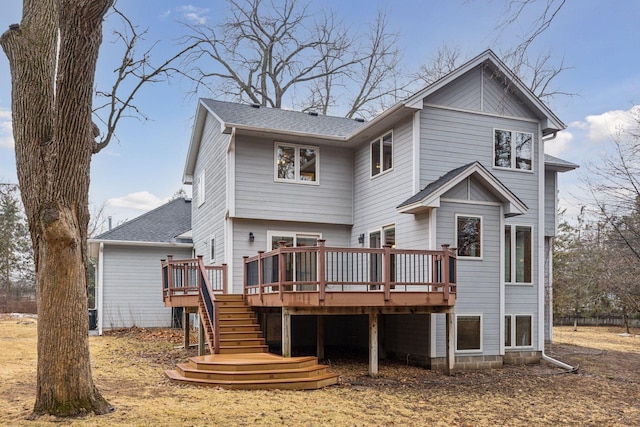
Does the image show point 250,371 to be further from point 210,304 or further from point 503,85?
point 503,85

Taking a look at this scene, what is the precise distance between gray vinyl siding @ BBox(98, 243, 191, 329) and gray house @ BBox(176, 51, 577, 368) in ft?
15.9

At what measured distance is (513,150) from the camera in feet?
48.1

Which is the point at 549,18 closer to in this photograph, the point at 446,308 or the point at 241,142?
the point at 446,308

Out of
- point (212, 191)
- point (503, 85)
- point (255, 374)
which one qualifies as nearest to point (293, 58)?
point (212, 191)

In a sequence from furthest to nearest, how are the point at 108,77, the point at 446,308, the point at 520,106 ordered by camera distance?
the point at 520,106 → the point at 108,77 → the point at 446,308

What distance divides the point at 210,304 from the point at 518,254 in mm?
7772

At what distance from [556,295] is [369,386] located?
19.6 m

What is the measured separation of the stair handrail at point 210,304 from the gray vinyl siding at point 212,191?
109 inches

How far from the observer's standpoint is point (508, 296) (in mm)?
14094

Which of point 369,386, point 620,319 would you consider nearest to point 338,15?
point 620,319

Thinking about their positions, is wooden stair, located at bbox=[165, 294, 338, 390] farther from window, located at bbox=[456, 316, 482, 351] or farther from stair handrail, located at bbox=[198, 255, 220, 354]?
window, located at bbox=[456, 316, 482, 351]

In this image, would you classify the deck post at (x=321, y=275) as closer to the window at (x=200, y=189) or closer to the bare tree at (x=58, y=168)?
the bare tree at (x=58, y=168)

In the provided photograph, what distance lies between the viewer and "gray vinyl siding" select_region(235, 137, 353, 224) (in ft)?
50.2

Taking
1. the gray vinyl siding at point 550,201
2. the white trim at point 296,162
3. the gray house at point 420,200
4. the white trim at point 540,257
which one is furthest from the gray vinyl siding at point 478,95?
the white trim at point 296,162
